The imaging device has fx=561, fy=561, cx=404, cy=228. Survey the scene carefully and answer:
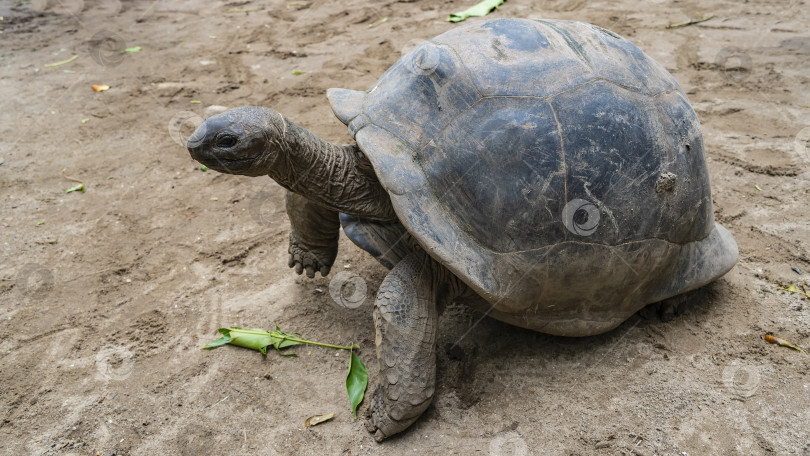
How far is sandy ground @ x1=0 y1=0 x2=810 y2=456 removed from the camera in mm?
2559

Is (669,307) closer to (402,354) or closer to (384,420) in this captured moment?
(402,354)

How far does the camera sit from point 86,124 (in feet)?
18.1

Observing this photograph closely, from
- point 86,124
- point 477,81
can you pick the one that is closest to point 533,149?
point 477,81

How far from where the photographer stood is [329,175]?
2.75 m

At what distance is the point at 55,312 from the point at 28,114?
3.45 metres

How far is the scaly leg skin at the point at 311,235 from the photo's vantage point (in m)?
3.18

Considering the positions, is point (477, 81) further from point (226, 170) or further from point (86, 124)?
point (86, 124)

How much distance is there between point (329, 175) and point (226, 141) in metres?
0.53

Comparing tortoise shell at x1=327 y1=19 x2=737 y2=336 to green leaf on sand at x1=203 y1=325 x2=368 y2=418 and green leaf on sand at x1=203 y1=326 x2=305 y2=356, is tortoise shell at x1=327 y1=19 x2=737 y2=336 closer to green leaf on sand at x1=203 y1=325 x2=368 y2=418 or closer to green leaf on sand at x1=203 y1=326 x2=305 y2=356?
green leaf on sand at x1=203 y1=325 x2=368 y2=418

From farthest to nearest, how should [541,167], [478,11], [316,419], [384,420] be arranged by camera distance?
[478,11] < [316,419] < [384,420] < [541,167]

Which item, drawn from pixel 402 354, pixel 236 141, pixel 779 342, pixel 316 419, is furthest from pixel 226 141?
pixel 779 342

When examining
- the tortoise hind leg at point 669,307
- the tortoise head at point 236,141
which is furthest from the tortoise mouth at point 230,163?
the tortoise hind leg at point 669,307

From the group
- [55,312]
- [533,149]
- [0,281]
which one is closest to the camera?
[533,149]

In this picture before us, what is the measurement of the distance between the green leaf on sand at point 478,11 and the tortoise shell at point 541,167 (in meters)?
4.57
